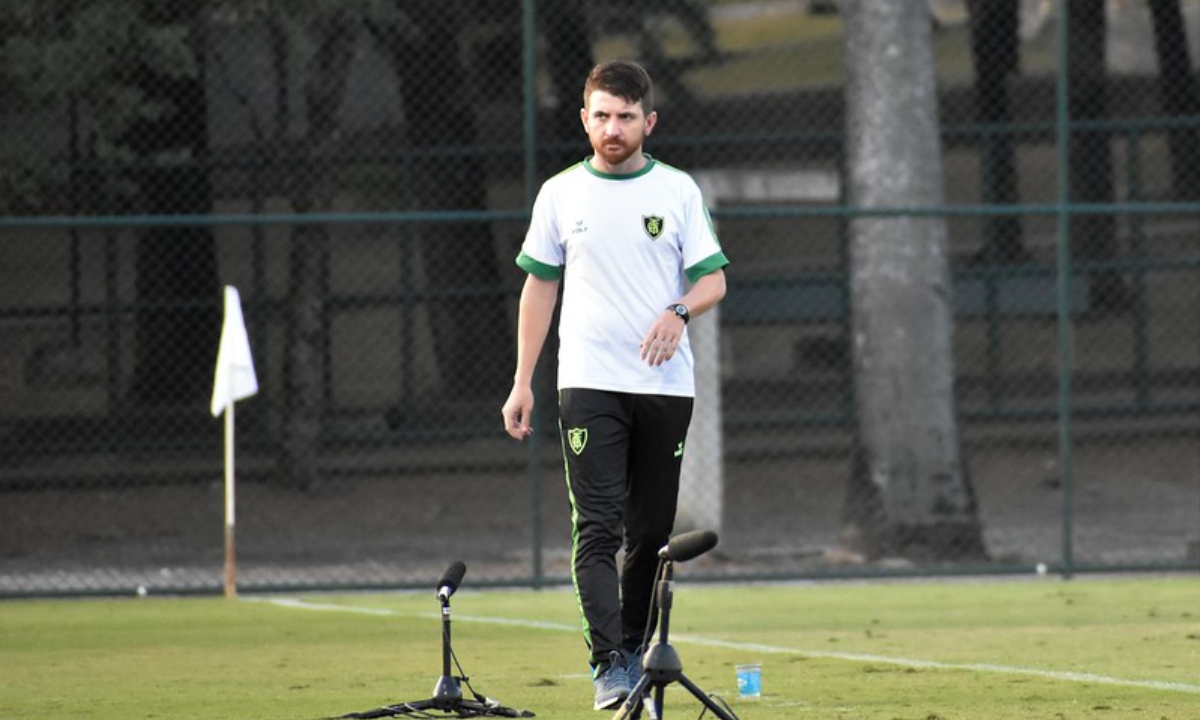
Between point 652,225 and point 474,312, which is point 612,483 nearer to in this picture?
point 652,225

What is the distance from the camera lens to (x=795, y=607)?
39.3 ft

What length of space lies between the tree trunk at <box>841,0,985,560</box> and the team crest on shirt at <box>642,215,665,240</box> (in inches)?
293

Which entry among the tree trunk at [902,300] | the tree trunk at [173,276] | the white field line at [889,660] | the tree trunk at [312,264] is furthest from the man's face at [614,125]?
the tree trunk at [173,276]

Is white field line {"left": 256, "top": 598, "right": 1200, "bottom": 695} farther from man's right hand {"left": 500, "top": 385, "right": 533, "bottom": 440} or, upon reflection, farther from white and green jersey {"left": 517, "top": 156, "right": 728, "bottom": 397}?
man's right hand {"left": 500, "top": 385, "right": 533, "bottom": 440}

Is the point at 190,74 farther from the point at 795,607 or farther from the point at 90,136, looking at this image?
the point at 795,607

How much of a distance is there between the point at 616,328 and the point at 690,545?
39.0 inches

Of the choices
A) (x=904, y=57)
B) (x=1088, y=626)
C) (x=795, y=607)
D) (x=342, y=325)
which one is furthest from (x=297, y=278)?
(x=1088, y=626)

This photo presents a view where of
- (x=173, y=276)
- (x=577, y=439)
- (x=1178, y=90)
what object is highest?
(x=1178, y=90)

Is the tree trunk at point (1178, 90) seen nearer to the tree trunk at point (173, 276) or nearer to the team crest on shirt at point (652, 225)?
the tree trunk at point (173, 276)

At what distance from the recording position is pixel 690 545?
6.30m

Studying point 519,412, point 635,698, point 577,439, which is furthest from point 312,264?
point 635,698

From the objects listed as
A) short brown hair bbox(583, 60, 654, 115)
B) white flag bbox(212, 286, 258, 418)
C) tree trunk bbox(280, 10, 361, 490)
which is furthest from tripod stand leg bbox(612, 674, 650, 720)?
tree trunk bbox(280, 10, 361, 490)

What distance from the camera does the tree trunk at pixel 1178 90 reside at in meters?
25.5

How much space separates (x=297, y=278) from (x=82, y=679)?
1059 centimetres
